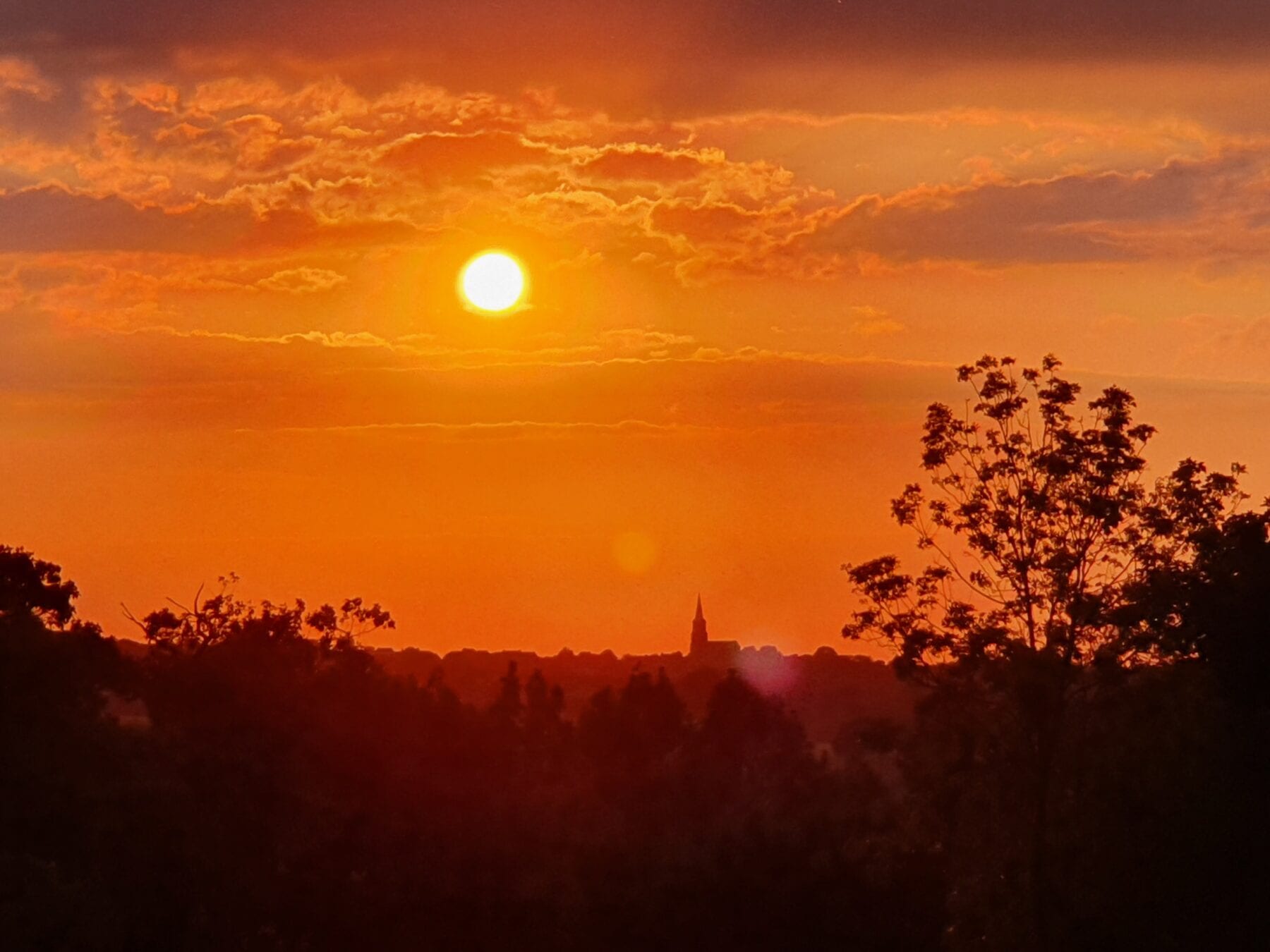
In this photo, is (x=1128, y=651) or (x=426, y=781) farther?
(x=426, y=781)

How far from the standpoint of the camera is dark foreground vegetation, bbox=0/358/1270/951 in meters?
43.9

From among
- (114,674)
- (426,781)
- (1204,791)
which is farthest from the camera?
(426,781)

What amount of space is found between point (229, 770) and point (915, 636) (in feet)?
98.2

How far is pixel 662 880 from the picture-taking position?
6938 cm

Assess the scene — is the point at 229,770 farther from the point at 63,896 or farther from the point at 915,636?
the point at 915,636

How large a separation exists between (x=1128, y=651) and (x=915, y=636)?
5.24 m

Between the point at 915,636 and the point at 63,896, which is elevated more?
the point at 915,636

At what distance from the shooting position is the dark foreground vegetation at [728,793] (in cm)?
4388

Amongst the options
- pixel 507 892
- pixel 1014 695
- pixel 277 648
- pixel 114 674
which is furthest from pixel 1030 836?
pixel 277 648

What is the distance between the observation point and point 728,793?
93.2 m

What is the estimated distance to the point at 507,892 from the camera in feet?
237

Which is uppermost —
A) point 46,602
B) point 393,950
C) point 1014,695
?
point 46,602

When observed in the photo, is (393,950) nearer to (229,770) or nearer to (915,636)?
(229,770)

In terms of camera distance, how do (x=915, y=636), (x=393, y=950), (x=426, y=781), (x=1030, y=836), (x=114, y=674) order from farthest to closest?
(x=426, y=781)
(x=114, y=674)
(x=393, y=950)
(x=915, y=636)
(x=1030, y=836)
